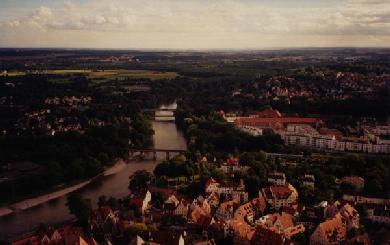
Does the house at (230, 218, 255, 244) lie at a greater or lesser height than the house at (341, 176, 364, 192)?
greater

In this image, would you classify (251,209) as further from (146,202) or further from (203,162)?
(203,162)

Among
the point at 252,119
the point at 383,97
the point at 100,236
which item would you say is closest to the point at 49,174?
the point at 100,236

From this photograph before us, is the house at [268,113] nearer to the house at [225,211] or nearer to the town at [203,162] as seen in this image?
the town at [203,162]

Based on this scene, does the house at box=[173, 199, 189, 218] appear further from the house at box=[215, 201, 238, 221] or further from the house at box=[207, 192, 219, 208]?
the house at box=[207, 192, 219, 208]

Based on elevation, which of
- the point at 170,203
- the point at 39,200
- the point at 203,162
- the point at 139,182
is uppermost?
the point at 170,203

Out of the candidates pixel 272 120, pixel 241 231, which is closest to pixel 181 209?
pixel 241 231

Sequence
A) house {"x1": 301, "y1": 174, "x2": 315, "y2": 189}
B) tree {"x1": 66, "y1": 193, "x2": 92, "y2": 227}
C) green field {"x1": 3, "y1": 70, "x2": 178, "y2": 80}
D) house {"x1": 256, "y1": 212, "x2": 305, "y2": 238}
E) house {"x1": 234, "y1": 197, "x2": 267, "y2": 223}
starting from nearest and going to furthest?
house {"x1": 256, "y1": 212, "x2": 305, "y2": 238}
house {"x1": 234, "y1": 197, "x2": 267, "y2": 223}
tree {"x1": 66, "y1": 193, "x2": 92, "y2": 227}
house {"x1": 301, "y1": 174, "x2": 315, "y2": 189}
green field {"x1": 3, "y1": 70, "x2": 178, "y2": 80}

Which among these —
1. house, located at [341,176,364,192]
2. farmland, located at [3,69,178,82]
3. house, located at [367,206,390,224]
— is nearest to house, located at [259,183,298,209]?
house, located at [367,206,390,224]
